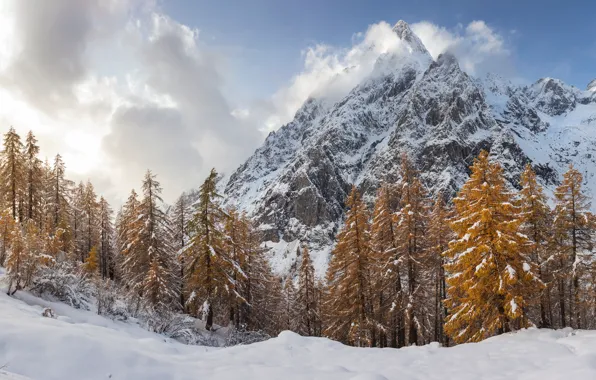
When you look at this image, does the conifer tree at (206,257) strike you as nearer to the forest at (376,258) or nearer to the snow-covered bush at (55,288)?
the forest at (376,258)

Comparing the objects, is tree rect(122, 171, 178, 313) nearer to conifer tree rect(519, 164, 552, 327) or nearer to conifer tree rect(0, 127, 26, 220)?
conifer tree rect(0, 127, 26, 220)

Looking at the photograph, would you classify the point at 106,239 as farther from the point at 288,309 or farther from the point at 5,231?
the point at 5,231

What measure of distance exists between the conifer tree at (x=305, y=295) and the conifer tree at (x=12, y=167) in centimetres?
2559

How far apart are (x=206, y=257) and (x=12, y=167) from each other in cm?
2163

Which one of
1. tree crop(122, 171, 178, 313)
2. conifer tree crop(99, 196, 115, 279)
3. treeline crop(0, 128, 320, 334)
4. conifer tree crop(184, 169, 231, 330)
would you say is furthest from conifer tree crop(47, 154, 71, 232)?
conifer tree crop(184, 169, 231, 330)

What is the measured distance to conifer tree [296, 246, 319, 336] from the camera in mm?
33094

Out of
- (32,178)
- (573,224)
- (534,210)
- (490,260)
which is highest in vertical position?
(32,178)

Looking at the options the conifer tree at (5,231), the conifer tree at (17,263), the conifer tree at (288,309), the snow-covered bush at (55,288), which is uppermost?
the conifer tree at (5,231)

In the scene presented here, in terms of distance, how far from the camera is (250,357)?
7426mm

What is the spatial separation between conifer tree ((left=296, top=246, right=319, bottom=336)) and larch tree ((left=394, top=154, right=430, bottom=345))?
12.7 m

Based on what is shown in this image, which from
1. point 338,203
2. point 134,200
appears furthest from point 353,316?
point 338,203

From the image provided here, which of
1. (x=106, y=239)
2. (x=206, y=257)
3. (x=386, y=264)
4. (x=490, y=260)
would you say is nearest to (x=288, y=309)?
(x=106, y=239)

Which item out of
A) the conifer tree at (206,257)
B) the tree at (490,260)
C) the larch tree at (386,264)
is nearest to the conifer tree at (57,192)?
the conifer tree at (206,257)

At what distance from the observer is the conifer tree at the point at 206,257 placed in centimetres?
2055
